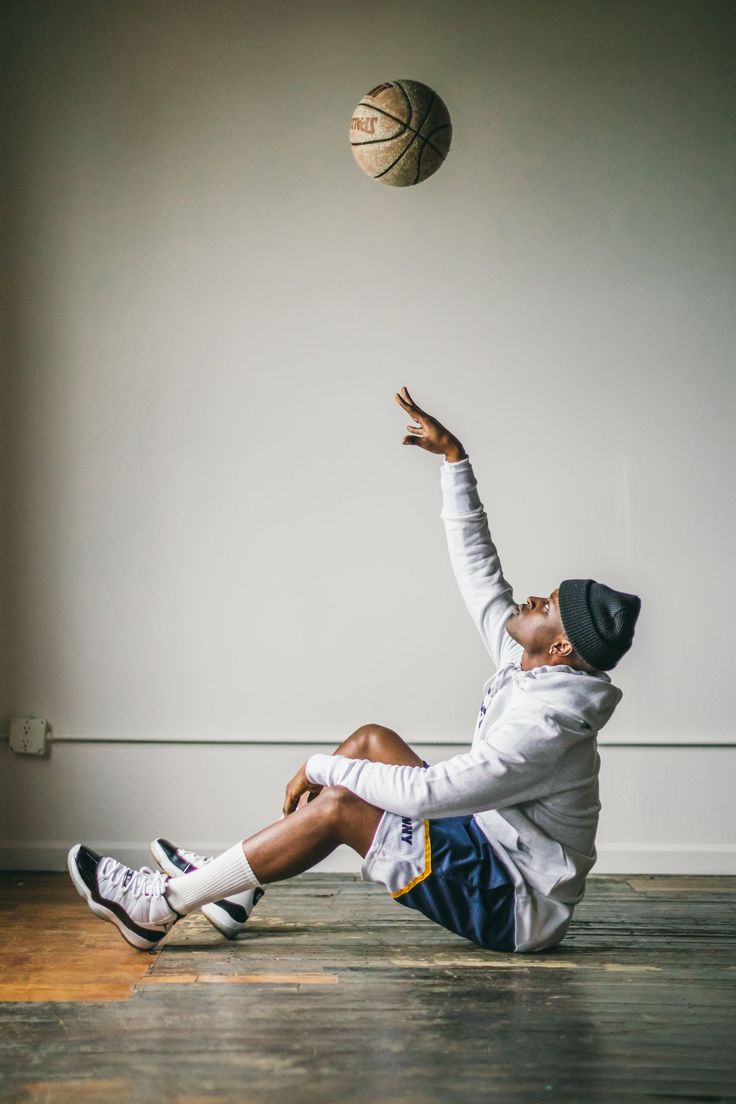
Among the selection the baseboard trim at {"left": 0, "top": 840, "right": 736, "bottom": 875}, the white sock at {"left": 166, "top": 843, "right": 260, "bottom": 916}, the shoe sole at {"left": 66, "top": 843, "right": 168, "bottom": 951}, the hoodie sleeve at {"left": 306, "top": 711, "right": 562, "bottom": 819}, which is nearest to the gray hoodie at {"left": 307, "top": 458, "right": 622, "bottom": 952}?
the hoodie sleeve at {"left": 306, "top": 711, "right": 562, "bottom": 819}

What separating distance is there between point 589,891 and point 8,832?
5.99 ft

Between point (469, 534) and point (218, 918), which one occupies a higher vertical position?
point (469, 534)

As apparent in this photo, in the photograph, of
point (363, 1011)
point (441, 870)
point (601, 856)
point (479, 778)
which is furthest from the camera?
point (601, 856)

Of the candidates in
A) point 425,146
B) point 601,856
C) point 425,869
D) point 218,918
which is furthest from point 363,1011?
point 425,146

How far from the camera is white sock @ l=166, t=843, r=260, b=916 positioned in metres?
2.24

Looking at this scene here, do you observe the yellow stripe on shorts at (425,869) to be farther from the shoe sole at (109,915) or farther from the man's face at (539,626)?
the shoe sole at (109,915)

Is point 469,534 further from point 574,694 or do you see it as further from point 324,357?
point 324,357

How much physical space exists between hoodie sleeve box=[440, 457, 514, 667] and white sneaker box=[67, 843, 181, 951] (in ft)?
3.20

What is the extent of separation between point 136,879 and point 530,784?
3.01 ft

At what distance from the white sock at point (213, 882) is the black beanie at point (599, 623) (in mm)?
867

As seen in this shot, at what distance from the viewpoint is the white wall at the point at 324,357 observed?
3.28 m

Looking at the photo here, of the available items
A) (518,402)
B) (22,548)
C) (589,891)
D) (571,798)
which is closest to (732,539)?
(518,402)

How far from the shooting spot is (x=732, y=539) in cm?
328

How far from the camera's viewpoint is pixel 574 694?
2.18m
